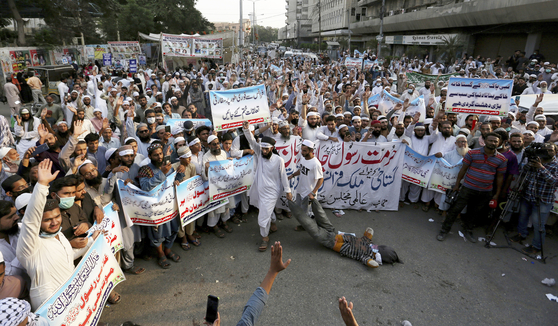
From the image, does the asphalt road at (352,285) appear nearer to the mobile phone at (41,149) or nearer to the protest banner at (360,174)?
the protest banner at (360,174)

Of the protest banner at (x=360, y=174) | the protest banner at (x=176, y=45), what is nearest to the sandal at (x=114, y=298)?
the protest banner at (x=360, y=174)

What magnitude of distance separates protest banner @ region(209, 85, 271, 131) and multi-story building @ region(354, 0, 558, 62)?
22.1 meters

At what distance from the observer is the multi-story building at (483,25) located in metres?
20.9

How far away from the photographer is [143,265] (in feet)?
14.6

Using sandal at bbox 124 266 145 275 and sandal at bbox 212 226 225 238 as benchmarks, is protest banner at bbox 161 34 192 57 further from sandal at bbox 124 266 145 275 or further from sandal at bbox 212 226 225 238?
sandal at bbox 124 266 145 275

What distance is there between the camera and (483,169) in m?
4.99

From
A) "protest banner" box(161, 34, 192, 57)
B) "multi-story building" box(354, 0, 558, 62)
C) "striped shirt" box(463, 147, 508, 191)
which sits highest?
"multi-story building" box(354, 0, 558, 62)

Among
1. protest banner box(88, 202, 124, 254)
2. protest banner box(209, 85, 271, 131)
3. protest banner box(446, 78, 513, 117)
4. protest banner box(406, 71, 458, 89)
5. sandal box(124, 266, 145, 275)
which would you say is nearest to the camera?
protest banner box(88, 202, 124, 254)

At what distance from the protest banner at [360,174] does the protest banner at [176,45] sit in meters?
12.8

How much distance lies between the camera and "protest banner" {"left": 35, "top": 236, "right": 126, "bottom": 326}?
96.7 inches

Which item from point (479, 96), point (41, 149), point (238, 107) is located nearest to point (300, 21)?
point (479, 96)

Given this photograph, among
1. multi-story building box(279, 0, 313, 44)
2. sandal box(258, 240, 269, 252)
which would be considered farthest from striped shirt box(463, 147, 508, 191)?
multi-story building box(279, 0, 313, 44)

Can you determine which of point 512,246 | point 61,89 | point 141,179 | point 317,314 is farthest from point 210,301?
point 61,89

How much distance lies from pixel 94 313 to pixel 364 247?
346cm
